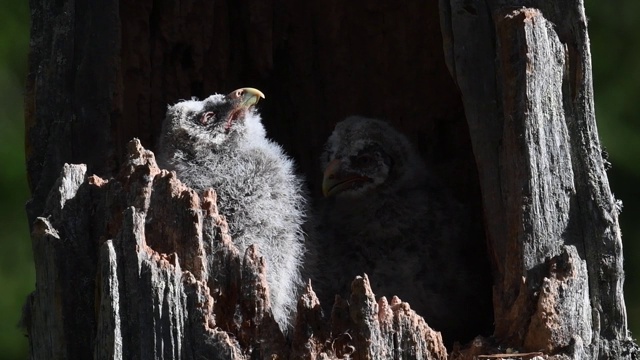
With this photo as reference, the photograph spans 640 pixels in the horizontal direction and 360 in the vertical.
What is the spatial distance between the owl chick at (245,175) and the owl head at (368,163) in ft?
1.04

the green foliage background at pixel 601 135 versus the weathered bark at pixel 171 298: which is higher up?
the green foliage background at pixel 601 135

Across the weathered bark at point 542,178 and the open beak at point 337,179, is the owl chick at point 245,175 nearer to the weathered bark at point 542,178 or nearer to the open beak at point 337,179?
the open beak at point 337,179

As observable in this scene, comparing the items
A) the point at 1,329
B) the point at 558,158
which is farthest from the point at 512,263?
the point at 1,329

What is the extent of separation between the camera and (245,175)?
5020mm

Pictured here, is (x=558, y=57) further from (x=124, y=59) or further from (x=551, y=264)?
(x=124, y=59)

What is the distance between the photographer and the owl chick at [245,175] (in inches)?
188

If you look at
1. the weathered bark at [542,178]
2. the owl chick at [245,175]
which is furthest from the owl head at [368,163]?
the weathered bark at [542,178]

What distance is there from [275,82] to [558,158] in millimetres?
2212

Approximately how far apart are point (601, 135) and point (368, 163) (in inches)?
120

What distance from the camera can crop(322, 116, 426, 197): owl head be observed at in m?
5.59

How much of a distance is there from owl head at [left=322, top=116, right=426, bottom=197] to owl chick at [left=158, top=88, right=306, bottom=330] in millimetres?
316

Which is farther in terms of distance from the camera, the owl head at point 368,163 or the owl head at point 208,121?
the owl head at point 368,163

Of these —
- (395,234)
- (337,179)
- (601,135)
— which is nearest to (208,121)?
(337,179)

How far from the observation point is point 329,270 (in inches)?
208
